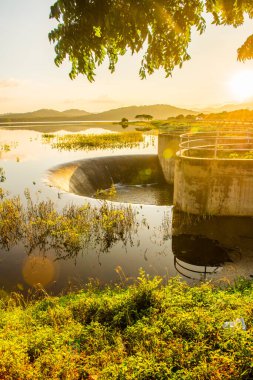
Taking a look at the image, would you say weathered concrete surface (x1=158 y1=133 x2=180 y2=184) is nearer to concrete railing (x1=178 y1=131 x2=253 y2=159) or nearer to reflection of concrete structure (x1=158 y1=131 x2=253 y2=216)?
concrete railing (x1=178 y1=131 x2=253 y2=159)

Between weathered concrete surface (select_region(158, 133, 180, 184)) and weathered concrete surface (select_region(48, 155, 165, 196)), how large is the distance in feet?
3.69

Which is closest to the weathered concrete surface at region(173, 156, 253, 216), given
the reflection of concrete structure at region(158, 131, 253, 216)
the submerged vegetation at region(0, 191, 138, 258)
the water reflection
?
the reflection of concrete structure at region(158, 131, 253, 216)

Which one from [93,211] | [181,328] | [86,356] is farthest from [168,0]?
[93,211]

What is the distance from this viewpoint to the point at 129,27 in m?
4.65

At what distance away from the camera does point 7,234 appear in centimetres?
1195

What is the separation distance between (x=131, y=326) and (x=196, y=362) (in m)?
1.57

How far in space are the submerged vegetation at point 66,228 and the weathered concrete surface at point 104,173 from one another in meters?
6.90

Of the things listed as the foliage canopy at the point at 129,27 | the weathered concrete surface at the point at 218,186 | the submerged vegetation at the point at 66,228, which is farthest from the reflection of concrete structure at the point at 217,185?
the foliage canopy at the point at 129,27

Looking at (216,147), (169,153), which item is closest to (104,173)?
(169,153)

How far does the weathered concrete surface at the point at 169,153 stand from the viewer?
985 inches

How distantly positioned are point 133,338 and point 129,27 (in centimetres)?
531

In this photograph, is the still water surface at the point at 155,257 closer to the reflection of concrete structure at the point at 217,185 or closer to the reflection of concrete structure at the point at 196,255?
the reflection of concrete structure at the point at 196,255

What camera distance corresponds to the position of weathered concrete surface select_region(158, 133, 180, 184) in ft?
82.1

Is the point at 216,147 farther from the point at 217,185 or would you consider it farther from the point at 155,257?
the point at 155,257
